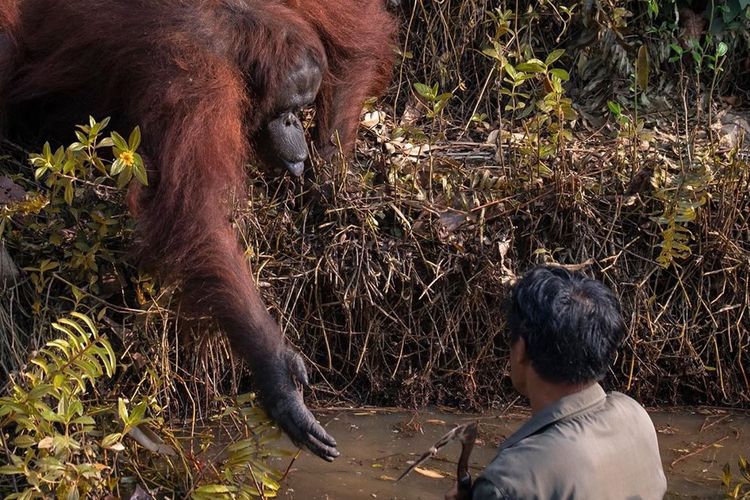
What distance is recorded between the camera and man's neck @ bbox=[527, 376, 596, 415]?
7.05ft

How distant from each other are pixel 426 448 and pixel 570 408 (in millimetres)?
1891

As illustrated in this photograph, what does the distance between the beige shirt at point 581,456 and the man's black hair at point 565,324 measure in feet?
0.20

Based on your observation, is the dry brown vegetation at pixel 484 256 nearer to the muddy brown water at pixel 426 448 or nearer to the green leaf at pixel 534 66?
the green leaf at pixel 534 66

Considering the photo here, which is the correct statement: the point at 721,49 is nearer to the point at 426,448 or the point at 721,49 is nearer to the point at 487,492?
the point at 426,448

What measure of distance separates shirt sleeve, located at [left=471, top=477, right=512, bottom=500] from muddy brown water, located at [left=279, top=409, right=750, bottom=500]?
1636mm

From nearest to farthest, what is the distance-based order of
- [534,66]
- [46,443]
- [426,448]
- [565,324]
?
[565,324] < [46,443] < [426,448] < [534,66]

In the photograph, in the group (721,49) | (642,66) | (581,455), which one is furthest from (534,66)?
(581,455)

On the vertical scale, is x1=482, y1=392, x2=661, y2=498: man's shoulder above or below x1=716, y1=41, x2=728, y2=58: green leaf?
below

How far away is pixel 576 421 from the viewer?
82.7 inches

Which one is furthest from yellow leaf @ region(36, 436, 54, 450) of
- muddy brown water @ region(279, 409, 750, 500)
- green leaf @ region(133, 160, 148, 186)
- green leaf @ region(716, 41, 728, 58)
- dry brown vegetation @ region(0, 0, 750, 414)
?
green leaf @ region(716, 41, 728, 58)

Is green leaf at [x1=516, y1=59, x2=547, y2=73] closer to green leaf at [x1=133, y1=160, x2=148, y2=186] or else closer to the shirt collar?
green leaf at [x1=133, y1=160, x2=148, y2=186]

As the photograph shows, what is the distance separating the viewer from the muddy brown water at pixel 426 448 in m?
3.67

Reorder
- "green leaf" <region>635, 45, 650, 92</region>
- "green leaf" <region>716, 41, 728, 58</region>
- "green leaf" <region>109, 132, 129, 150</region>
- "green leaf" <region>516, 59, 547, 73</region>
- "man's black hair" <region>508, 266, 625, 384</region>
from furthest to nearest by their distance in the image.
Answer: "green leaf" <region>716, 41, 728, 58</region> < "green leaf" <region>635, 45, 650, 92</region> < "green leaf" <region>516, 59, 547, 73</region> < "green leaf" <region>109, 132, 129, 150</region> < "man's black hair" <region>508, 266, 625, 384</region>

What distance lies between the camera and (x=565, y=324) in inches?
82.0
